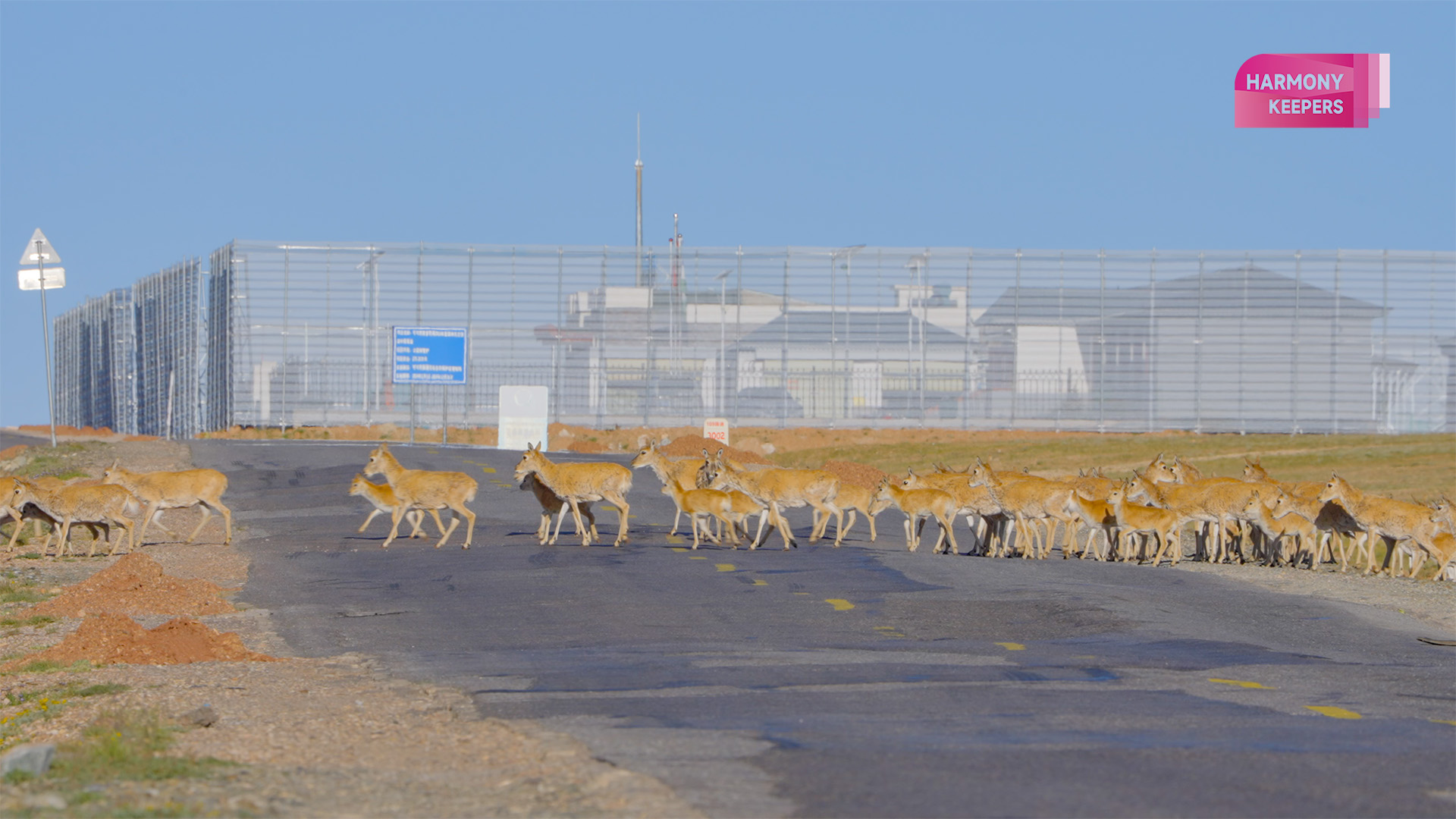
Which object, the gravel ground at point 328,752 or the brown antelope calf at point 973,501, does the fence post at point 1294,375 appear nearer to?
the brown antelope calf at point 973,501

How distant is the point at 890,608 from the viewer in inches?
635

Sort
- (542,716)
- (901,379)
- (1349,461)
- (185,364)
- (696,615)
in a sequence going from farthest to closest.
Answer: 1. (185,364)
2. (901,379)
3. (1349,461)
4. (696,615)
5. (542,716)

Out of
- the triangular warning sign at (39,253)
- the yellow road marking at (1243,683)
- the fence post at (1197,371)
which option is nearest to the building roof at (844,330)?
the fence post at (1197,371)

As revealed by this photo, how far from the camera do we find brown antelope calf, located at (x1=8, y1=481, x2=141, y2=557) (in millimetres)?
21891

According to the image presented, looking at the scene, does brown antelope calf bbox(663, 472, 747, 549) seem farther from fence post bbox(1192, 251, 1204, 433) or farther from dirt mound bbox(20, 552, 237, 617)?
fence post bbox(1192, 251, 1204, 433)

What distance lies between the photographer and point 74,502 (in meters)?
21.9

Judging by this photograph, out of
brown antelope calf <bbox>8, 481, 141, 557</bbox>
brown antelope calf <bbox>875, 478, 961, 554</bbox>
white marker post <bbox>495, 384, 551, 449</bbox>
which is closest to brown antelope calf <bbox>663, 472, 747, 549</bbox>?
brown antelope calf <bbox>875, 478, 961, 554</bbox>

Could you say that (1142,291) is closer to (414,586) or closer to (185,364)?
(185,364)

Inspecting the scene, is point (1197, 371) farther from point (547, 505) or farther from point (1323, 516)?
point (547, 505)

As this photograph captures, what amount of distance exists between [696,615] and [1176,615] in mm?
4950

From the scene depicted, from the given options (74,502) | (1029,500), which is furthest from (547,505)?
(1029,500)

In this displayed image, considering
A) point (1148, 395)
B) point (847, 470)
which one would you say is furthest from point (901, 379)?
point (847, 470)

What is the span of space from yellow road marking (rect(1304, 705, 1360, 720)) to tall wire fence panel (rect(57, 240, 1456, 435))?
1661 inches

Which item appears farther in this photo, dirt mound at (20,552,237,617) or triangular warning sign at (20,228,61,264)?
triangular warning sign at (20,228,61,264)
